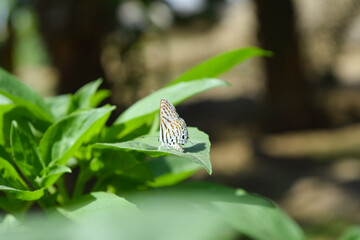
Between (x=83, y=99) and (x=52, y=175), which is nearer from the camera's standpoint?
(x=52, y=175)

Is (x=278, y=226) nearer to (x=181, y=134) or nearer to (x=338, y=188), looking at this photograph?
(x=181, y=134)

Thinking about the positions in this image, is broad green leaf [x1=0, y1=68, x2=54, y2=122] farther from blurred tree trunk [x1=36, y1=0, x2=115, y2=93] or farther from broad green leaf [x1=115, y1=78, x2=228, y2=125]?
blurred tree trunk [x1=36, y1=0, x2=115, y2=93]

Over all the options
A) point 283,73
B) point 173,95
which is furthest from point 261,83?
point 173,95

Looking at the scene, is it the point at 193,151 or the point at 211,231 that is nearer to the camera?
the point at 211,231

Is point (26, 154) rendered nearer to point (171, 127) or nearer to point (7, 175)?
point (7, 175)

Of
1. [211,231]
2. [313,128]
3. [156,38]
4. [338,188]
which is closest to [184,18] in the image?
[156,38]

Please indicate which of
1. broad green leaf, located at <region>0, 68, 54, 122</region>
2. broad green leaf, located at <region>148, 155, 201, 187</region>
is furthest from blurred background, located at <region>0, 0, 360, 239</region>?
broad green leaf, located at <region>0, 68, 54, 122</region>
